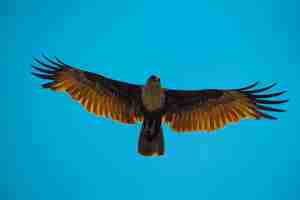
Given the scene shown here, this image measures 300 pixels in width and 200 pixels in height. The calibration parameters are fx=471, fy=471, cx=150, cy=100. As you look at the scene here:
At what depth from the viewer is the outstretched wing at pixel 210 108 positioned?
34.4ft

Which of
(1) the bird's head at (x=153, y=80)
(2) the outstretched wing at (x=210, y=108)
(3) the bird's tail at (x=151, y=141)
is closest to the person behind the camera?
(1) the bird's head at (x=153, y=80)

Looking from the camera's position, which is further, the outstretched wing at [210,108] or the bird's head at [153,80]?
the outstretched wing at [210,108]

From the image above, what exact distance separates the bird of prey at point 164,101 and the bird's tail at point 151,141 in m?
0.31

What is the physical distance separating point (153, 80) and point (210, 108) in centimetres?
194

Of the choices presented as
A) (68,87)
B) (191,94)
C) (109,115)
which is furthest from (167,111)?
(68,87)

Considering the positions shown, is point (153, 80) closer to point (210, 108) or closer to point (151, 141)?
point (151, 141)

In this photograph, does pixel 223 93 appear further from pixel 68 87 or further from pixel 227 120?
pixel 68 87

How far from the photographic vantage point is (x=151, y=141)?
962 cm

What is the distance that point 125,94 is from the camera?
413 inches

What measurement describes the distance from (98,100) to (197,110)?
2273 mm

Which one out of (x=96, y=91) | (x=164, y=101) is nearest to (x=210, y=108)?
(x=164, y=101)

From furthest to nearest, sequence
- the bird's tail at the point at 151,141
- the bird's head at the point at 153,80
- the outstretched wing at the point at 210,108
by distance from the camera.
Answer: the outstretched wing at the point at 210,108 < the bird's tail at the point at 151,141 < the bird's head at the point at 153,80

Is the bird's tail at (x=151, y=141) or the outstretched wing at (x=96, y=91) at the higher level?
the outstretched wing at (x=96, y=91)

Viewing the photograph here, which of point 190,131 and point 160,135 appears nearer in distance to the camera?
point 160,135
